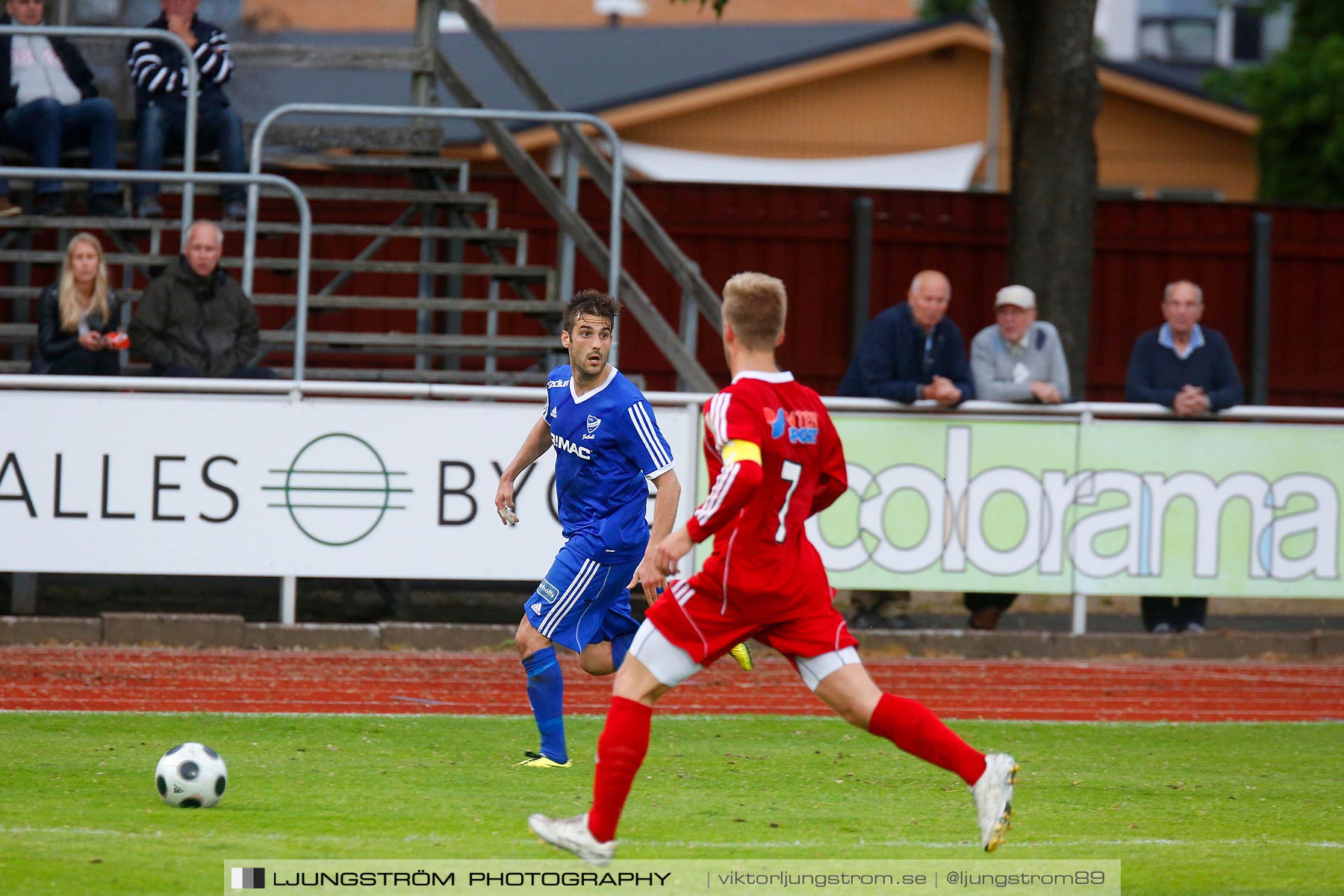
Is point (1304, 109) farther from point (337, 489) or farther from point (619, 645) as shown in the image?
point (619, 645)

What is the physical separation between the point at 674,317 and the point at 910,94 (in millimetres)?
12670

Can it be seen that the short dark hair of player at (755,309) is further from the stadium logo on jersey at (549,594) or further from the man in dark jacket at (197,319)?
the man in dark jacket at (197,319)

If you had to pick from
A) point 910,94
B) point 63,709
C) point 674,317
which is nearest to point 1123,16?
point 910,94

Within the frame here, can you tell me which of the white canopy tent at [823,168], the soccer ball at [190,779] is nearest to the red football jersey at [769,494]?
the soccer ball at [190,779]

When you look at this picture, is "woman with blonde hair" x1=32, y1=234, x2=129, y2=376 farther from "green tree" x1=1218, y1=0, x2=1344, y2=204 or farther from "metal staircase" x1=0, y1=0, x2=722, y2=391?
"green tree" x1=1218, y1=0, x2=1344, y2=204

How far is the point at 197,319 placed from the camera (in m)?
11.6

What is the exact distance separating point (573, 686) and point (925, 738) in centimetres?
487

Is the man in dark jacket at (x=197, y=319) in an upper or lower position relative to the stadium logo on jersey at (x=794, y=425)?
upper

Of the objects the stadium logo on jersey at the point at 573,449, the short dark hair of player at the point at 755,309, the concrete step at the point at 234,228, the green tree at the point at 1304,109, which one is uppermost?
the green tree at the point at 1304,109

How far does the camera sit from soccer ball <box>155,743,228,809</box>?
653cm

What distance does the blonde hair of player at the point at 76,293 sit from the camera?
11.4m

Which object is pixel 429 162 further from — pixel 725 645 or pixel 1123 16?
pixel 1123 16

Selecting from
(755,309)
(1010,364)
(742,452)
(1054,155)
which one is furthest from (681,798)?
(1054,155)

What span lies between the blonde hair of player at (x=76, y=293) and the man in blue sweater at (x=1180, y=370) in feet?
21.5
